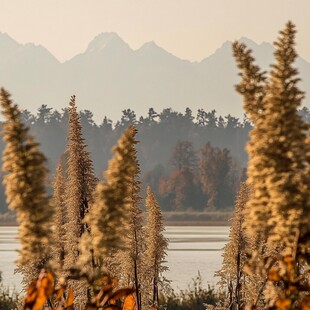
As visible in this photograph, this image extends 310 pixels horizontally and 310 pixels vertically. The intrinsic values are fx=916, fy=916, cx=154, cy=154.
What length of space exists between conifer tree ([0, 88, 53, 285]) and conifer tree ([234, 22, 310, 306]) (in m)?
0.58

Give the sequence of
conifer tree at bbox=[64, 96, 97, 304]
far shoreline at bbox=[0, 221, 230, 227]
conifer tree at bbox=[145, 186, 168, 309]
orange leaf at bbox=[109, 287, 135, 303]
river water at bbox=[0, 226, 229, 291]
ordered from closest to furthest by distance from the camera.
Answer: orange leaf at bbox=[109, 287, 135, 303], conifer tree at bbox=[64, 96, 97, 304], conifer tree at bbox=[145, 186, 168, 309], river water at bbox=[0, 226, 229, 291], far shoreline at bbox=[0, 221, 230, 227]

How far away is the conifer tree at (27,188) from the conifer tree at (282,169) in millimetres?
583

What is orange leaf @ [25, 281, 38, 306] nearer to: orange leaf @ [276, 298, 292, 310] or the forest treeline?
the forest treeline

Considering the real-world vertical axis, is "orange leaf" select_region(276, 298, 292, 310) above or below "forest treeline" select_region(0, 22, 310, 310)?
below

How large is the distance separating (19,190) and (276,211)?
2.41ft

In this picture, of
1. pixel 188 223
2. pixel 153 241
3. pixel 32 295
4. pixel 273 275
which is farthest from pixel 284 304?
pixel 188 223

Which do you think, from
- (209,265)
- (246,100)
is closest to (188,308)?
(246,100)

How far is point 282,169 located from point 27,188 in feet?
2.37

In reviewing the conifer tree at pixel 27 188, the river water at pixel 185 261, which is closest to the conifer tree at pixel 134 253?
the conifer tree at pixel 27 188

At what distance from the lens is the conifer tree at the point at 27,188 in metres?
2.59

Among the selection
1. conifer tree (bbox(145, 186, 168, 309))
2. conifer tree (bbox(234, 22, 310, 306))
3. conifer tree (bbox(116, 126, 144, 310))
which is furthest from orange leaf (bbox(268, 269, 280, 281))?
conifer tree (bbox(145, 186, 168, 309))

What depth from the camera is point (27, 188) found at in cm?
262

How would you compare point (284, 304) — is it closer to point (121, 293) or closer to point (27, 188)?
point (121, 293)

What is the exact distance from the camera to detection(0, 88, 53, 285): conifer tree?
2590 millimetres
